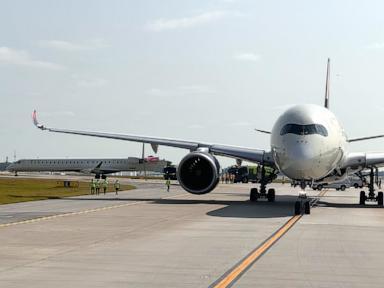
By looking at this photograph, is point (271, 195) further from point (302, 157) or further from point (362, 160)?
point (302, 157)

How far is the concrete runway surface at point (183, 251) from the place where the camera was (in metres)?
9.43

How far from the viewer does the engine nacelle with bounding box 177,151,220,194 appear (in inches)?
1129

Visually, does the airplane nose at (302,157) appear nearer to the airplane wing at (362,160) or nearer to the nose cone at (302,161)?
the nose cone at (302,161)

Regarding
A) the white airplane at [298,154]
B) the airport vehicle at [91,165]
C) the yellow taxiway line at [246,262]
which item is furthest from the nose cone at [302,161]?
the airport vehicle at [91,165]

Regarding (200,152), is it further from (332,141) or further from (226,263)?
(226,263)

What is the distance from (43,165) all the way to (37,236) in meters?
97.1

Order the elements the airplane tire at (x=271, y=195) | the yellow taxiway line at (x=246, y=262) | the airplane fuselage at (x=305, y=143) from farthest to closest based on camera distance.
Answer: the airplane tire at (x=271, y=195) → the airplane fuselage at (x=305, y=143) → the yellow taxiway line at (x=246, y=262)

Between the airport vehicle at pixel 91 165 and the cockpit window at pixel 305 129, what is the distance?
79.4 m

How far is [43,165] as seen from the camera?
359 ft

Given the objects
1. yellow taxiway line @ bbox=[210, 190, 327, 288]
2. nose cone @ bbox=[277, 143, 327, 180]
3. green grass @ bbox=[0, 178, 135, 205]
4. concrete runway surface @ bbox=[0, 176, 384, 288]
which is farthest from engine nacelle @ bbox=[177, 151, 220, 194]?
yellow taxiway line @ bbox=[210, 190, 327, 288]

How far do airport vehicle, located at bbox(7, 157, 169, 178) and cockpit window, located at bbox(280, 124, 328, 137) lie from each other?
261ft

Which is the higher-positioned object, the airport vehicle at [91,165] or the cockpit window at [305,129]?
the cockpit window at [305,129]

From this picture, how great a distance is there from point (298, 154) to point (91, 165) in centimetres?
8490

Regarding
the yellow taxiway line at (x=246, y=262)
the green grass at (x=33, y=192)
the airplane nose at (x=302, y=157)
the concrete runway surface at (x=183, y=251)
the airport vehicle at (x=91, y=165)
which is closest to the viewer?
the yellow taxiway line at (x=246, y=262)
